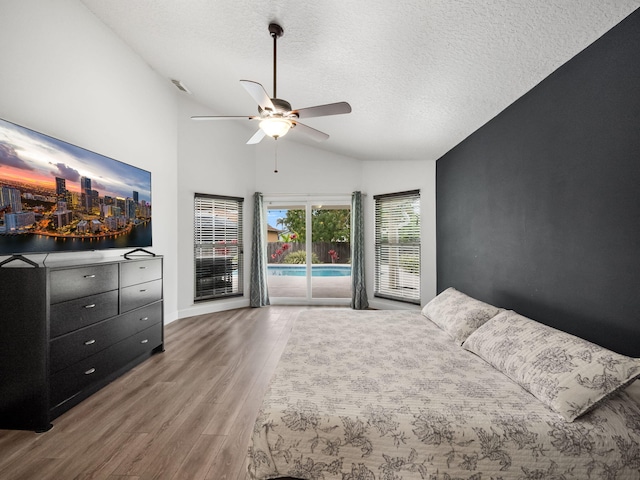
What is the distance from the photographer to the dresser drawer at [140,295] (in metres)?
2.74

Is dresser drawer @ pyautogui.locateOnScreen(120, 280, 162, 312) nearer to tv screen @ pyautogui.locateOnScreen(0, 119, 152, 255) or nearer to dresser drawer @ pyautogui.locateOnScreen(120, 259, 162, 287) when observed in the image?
dresser drawer @ pyautogui.locateOnScreen(120, 259, 162, 287)

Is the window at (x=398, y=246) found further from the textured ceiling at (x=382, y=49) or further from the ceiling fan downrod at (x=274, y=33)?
the ceiling fan downrod at (x=274, y=33)

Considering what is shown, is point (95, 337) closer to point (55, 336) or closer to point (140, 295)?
point (55, 336)

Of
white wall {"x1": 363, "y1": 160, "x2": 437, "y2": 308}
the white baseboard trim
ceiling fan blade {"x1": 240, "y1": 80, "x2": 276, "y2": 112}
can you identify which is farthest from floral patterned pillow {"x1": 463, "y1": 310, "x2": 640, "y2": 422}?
the white baseboard trim

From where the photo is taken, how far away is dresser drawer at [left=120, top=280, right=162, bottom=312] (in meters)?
2.74

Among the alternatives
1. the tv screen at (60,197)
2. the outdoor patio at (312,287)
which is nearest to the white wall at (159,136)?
the tv screen at (60,197)

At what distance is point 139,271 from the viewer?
9.68 ft

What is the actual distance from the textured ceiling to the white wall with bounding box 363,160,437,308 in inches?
30.3

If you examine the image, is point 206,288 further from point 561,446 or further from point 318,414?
point 561,446

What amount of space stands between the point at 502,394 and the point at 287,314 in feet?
12.4

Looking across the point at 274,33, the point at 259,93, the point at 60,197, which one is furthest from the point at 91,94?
the point at 259,93

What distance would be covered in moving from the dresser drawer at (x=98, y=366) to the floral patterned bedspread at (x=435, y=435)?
5.38ft

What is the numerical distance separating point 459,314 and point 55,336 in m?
2.95

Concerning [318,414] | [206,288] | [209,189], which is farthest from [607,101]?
[206,288]
